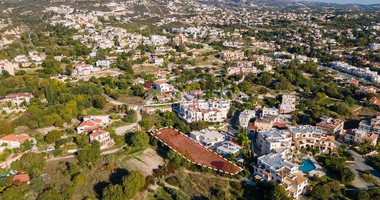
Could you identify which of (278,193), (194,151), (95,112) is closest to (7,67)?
(95,112)

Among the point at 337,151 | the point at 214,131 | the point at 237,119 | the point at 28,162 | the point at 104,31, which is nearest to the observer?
the point at 28,162

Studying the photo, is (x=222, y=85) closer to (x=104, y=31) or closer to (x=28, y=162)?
(x=28, y=162)

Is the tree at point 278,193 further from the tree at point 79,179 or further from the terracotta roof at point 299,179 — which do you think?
the tree at point 79,179

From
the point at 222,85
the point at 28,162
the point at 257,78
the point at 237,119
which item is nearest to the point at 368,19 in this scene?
the point at 257,78

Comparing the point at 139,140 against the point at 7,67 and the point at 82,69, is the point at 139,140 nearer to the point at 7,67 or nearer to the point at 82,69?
the point at 82,69

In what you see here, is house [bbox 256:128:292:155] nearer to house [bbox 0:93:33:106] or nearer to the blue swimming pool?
the blue swimming pool
